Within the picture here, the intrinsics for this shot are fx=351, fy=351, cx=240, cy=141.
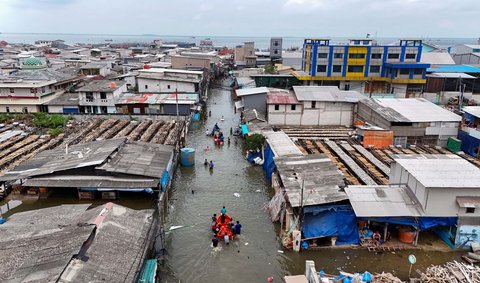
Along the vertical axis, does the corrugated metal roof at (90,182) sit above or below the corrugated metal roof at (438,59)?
below

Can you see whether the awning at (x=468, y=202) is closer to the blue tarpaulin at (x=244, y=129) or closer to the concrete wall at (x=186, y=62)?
the blue tarpaulin at (x=244, y=129)

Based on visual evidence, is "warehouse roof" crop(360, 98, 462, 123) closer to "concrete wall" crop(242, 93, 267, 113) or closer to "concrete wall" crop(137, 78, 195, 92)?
"concrete wall" crop(242, 93, 267, 113)

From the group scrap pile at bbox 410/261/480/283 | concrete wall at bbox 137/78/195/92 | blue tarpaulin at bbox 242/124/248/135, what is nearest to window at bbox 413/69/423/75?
blue tarpaulin at bbox 242/124/248/135

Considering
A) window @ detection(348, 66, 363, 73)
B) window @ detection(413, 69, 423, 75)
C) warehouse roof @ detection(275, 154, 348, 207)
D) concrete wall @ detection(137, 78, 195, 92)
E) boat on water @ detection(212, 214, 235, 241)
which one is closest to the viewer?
warehouse roof @ detection(275, 154, 348, 207)

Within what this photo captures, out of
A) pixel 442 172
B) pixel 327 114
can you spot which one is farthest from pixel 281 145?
pixel 327 114

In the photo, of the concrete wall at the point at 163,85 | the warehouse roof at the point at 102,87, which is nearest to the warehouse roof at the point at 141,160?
the warehouse roof at the point at 102,87

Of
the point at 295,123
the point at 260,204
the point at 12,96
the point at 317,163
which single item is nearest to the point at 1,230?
the point at 260,204
